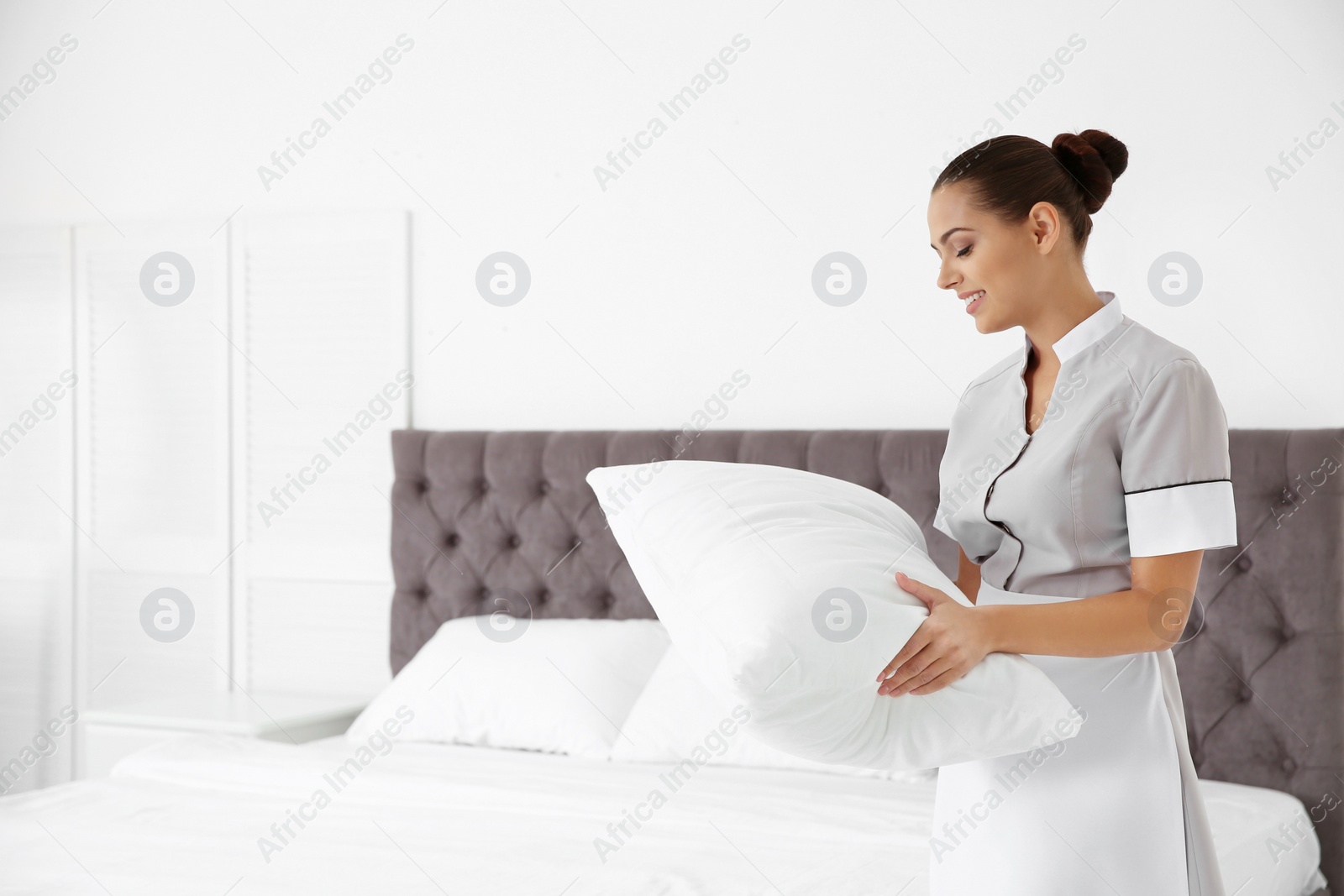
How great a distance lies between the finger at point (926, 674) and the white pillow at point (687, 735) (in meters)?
1.27

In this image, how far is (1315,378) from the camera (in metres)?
2.29

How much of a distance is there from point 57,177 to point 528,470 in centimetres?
176

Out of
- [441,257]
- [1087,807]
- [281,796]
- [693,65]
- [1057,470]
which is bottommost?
[281,796]

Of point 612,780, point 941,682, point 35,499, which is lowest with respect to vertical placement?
point 612,780

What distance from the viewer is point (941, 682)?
1104 millimetres

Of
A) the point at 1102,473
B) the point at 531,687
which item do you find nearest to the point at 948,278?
the point at 1102,473

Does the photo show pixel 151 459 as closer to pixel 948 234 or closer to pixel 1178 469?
pixel 948 234

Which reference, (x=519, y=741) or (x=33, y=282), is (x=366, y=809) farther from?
(x=33, y=282)

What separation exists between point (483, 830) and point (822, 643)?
107 cm

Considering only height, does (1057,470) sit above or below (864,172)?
below

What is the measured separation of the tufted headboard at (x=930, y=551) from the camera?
2.18m

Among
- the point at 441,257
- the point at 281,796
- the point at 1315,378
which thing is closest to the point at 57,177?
the point at 441,257

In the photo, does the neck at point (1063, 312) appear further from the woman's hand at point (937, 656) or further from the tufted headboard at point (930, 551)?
the tufted headboard at point (930, 551)

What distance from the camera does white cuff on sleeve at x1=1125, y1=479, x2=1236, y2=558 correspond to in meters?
1.07
